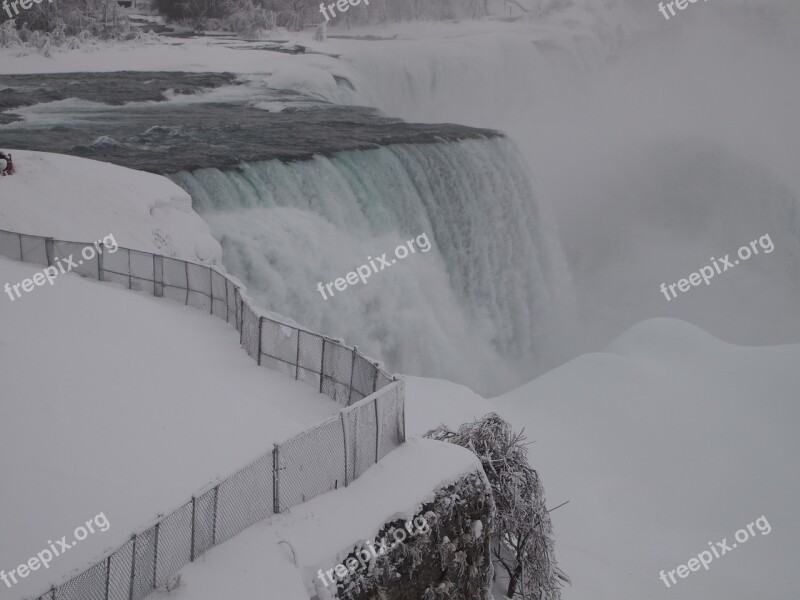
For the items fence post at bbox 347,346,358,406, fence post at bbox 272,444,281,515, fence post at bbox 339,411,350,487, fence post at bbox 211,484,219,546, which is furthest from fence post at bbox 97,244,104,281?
fence post at bbox 211,484,219,546

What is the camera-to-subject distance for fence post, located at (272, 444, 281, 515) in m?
8.60

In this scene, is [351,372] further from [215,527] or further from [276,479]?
[215,527]

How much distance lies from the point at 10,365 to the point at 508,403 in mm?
12428

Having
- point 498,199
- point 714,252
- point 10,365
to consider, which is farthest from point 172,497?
point 714,252

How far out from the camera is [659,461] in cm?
1862

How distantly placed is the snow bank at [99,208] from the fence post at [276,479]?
10.7 meters

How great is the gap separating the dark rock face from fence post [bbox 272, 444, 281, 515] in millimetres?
A: 986

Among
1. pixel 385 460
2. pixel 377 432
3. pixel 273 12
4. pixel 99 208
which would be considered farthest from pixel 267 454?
pixel 273 12

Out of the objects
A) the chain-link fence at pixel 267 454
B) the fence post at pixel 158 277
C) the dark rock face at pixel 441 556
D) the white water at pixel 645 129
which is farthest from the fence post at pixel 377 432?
the white water at pixel 645 129

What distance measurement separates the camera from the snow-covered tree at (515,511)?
12.4m

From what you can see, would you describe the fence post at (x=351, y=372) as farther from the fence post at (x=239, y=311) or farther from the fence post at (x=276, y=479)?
the fence post at (x=239, y=311)

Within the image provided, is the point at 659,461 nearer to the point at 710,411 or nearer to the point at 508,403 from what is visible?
the point at 710,411

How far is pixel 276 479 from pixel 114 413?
329cm

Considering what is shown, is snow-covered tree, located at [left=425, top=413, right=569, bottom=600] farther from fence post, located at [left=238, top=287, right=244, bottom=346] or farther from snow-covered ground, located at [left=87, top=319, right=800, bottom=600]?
fence post, located at [left=238, top=287, right=244, bottom=346]
